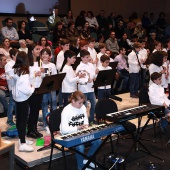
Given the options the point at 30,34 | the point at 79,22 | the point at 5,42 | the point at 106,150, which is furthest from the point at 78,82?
the point at 79,22

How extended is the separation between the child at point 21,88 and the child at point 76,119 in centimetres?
69

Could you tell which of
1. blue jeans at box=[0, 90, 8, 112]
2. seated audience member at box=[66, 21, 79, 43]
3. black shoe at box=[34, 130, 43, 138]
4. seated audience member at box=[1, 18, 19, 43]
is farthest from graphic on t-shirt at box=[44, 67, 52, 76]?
seated audience member at box=[66, 21, 79, 43]

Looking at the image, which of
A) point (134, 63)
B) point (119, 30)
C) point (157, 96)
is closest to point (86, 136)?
point (157, 96)

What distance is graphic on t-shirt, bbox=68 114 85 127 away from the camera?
4497 millimetres

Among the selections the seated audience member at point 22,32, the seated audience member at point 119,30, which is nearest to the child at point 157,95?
the seated audience member at point 22,32

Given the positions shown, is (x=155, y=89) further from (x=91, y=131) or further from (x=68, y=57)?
(x=91, y=131)

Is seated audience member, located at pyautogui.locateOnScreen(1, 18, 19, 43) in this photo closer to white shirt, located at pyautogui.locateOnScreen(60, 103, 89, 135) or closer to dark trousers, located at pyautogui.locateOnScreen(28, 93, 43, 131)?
dark trousers, located at pyautogui.locateOnScreen(28, 93, 43, 131)

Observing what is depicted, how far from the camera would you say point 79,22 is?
11.1 metres

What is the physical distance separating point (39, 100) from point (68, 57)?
951 millimetres

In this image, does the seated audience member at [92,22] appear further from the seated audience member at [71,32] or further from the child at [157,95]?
the child at [157,95]

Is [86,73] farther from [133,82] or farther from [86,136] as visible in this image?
[133,82]

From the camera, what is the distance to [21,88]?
4.71 metres

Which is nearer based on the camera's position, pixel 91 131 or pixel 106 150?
pixel 91 131

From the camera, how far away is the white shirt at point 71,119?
4.36 meters
